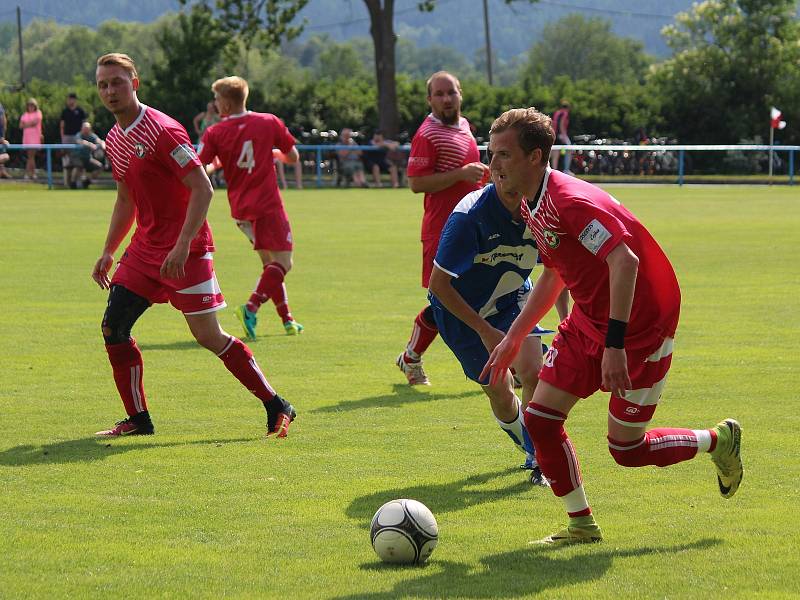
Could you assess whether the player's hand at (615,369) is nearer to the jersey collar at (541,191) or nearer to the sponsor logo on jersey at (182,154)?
the jersey collar at (541,191)

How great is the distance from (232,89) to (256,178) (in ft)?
2.87

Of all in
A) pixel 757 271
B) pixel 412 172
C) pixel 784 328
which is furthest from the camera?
pixel 757 271

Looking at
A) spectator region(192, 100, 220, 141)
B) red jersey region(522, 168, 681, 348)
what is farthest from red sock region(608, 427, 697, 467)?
spectator region(192, 100, 220, 141)

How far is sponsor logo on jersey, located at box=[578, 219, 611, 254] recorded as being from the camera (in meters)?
5.14

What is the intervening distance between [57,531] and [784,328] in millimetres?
7711

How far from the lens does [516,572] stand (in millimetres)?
5199

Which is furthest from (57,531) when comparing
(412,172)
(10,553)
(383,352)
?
(383,352)

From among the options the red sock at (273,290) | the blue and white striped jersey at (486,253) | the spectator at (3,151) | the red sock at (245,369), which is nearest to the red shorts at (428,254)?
the red sock at (245,369)

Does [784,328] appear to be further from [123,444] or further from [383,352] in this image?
[123,444]

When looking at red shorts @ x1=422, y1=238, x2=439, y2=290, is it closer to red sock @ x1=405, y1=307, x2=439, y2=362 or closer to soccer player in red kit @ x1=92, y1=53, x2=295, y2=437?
red sock @ x1=405, y1=307, x2=439, y2=362

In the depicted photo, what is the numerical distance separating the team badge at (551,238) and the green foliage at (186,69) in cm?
3927

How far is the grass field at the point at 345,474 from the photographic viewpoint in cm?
517

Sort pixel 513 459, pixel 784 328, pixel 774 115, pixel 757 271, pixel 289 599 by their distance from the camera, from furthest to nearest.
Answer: pixel 774 115, pixel 757 271, pixel 784 328, pixel 513 459, pixel 289 599

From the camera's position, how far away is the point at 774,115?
40844 mm
